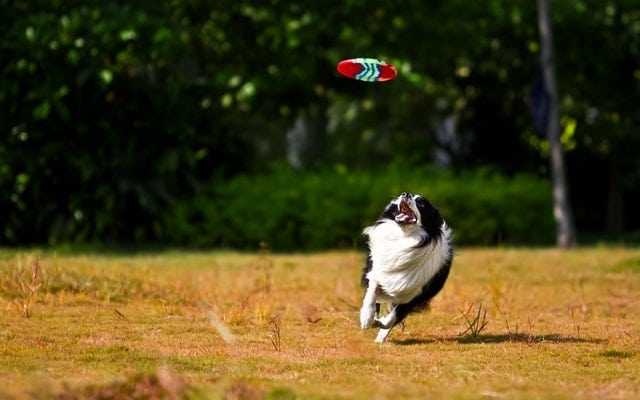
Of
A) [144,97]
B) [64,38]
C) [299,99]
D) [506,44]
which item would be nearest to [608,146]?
[506,44]

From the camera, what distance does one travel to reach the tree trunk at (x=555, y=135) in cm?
2239

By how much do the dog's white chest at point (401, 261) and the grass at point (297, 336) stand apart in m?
0.47

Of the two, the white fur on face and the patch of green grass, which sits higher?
the white fur on face

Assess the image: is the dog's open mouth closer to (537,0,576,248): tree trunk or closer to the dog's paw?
the dog's paw

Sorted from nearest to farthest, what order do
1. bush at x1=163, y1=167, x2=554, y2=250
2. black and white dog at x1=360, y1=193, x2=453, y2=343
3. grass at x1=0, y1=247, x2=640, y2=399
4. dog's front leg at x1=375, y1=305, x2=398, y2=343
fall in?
grass at x1=0, y1=247, x2=640, y2=399 → black and white dog at x1=360, y1=193, x2=453, y2=343 → dog's front leg at x1=375, y1=305, x2=398, y2=343 → bush at x1=163, y1=167, x2=554, y2=250

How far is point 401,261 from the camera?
33.7 feet

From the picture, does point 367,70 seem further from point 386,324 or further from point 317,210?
point 317,210

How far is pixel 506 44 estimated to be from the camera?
26.3 metres

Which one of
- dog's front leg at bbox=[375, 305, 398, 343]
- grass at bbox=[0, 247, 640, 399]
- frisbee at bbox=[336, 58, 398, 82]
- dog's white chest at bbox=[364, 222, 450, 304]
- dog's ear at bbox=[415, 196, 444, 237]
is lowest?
grass at bbox=[0, 247, 640, 399]

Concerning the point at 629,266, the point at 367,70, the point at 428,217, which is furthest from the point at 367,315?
the point at 629,266

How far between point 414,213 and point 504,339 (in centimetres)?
149

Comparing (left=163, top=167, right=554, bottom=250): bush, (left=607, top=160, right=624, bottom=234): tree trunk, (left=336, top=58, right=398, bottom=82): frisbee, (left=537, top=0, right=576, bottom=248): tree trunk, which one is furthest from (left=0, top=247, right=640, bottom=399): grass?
(left=607, top=160, right=624, bottom=234): tree trunk

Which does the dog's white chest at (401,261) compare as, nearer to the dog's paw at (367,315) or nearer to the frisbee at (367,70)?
the dog's paw at (367,315)

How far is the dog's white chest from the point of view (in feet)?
33.7
